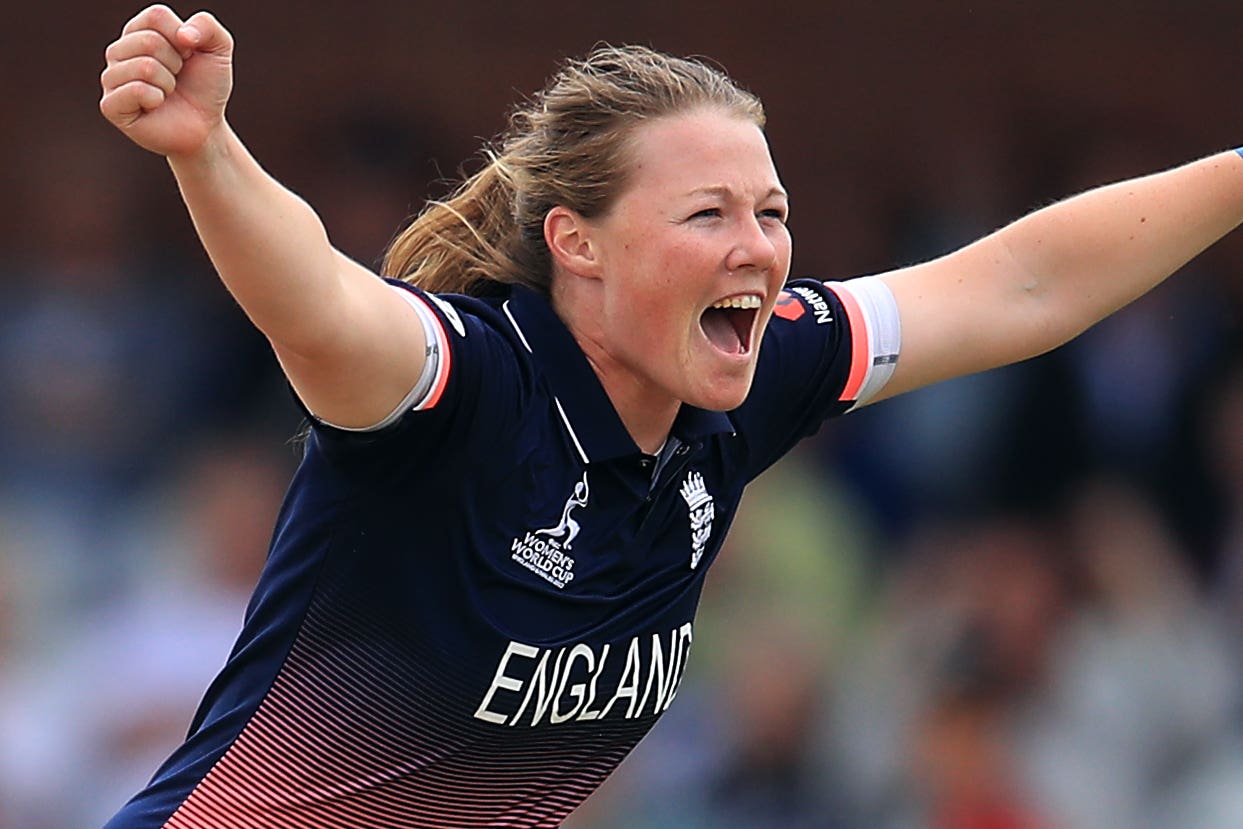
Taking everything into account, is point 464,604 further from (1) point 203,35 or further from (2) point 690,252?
(1) point 203,35

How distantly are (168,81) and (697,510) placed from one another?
40.5 inches

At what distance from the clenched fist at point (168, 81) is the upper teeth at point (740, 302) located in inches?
30.6

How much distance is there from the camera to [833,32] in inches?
230

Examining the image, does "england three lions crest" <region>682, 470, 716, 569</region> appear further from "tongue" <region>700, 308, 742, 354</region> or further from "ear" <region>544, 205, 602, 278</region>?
"ear" <region>544, 205, 602, 278</region>

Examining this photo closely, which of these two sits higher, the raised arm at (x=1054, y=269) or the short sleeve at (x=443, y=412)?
the raised arm at (x=1054, y=269)

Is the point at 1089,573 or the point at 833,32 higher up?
the point at 833,32

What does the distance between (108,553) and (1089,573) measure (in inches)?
104

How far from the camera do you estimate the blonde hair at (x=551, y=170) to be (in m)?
Result: 2.53

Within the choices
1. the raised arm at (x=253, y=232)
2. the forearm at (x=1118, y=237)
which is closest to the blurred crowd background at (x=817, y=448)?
the forearm at (x=1118, y=237)

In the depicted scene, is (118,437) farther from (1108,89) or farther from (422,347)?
(422,347)

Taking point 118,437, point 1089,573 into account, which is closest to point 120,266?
point 118,437

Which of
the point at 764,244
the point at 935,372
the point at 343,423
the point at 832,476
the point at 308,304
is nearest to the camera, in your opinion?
the point at 308,304

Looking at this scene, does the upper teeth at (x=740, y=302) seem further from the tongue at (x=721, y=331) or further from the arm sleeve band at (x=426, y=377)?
the arm sleeve band at (x=426, y=377)

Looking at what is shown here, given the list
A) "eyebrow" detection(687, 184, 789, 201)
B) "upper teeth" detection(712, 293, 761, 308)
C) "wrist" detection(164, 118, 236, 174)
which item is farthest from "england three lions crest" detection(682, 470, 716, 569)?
"wrist" detection(164, 118, 236, 174)
